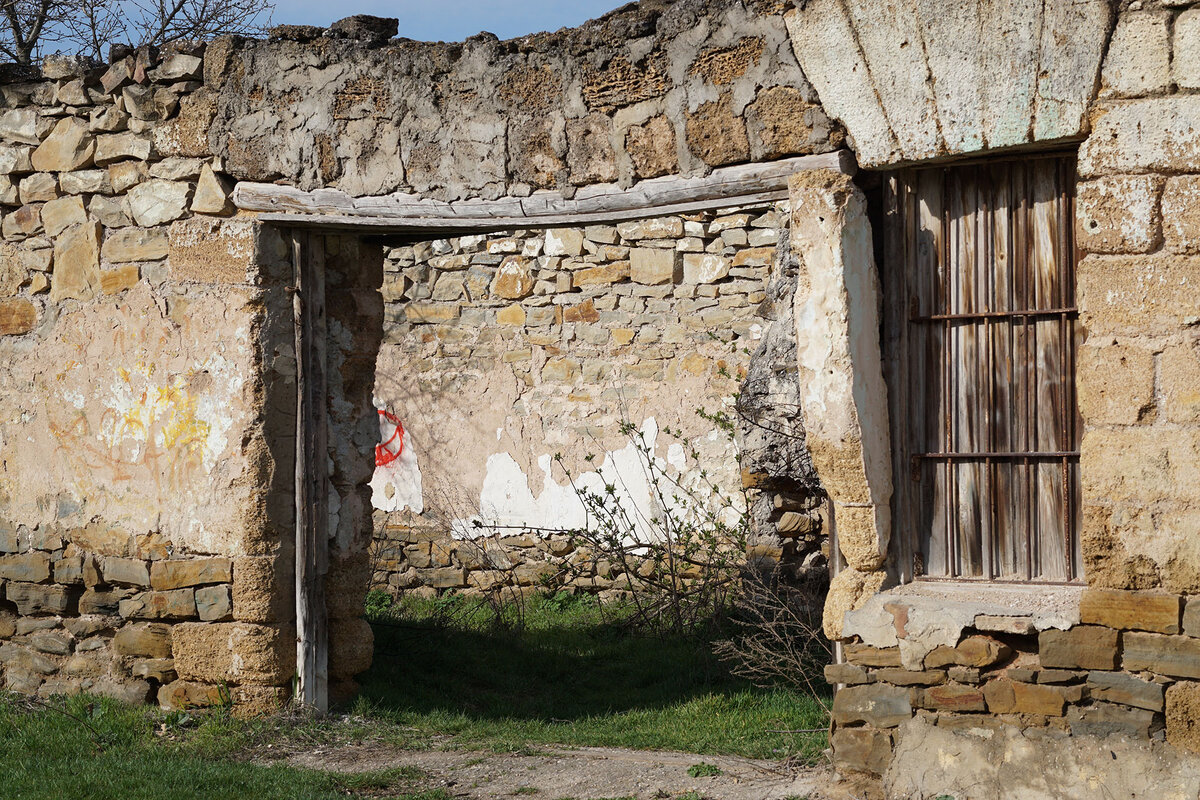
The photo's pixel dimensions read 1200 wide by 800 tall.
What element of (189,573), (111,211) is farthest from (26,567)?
(111,211)

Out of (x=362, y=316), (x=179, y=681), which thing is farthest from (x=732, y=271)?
(x=179, y=681)

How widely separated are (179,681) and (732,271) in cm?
461

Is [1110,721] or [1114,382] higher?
[1114,382]

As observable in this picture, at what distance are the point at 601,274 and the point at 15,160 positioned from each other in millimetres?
4085

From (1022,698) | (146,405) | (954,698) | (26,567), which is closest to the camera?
(1022,698)

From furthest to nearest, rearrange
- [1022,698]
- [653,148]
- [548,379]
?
[548,379], [653,148], [1022,698]

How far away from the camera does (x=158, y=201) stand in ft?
17.0

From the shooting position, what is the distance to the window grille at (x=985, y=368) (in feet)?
12.6

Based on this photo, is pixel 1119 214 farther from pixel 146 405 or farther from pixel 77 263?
pixel 77 263

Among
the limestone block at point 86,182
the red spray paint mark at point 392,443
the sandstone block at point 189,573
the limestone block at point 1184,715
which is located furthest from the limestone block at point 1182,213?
the red spray paint mark at point 392,443

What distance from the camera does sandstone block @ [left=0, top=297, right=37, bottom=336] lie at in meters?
5.40

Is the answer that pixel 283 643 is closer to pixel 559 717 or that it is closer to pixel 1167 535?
pixel 559 717

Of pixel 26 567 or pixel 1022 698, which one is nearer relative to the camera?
pixel 1022 698

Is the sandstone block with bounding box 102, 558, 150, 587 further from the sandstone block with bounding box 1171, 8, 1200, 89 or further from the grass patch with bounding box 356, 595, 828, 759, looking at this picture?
the sandstone block with bounding box 1171, 8, 1200, 89
